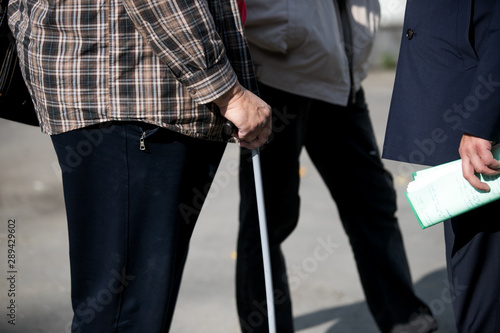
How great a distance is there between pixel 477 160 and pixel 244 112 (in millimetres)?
642

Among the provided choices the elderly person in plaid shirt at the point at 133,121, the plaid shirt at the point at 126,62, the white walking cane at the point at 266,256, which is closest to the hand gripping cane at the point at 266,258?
the white walking cane at the point at 266,256

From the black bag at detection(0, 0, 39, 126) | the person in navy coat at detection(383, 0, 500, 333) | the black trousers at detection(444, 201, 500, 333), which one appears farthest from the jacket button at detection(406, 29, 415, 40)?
the black bag at detection(0, 0, 39, 126)

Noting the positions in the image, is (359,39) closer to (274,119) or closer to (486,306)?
(274,119)

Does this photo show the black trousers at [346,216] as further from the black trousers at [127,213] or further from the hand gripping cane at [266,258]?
the black trousers at [127,213]

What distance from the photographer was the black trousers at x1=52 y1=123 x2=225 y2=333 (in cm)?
184

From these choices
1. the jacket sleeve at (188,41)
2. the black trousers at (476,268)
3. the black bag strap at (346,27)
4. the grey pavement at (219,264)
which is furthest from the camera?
the grey pavement at (219,264)

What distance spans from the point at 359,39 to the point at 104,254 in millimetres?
1455

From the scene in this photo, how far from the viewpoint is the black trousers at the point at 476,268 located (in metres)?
1.92

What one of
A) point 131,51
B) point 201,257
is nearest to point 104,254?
point 131,51

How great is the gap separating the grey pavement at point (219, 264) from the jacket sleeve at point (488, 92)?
147 cm

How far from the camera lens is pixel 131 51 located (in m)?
1.75

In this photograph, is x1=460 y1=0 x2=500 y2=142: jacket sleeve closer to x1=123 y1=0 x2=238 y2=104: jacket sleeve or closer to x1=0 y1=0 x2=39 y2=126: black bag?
x1=123 y1=0 x2=238 y2=104: jacket sleeve

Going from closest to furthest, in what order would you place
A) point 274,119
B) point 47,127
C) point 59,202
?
point 47,127 → point 274,119 → point 59,202

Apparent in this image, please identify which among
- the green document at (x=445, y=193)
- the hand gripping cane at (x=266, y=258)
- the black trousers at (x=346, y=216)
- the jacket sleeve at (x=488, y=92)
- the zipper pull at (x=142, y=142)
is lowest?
the black trousers at (x=346, y=216)
